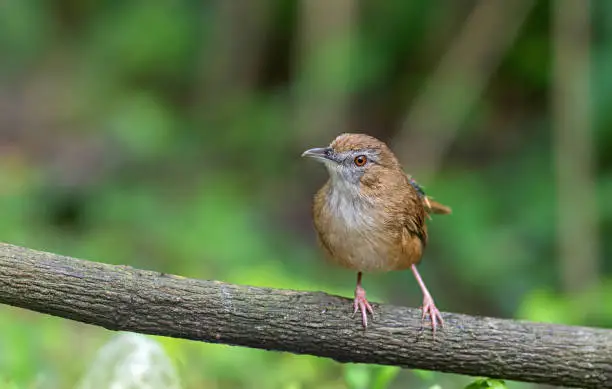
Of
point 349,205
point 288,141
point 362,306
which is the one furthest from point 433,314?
point 288,141

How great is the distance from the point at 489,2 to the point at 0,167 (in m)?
5.57

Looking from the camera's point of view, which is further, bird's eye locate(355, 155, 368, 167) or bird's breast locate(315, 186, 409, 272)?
bird's eye locate(355, 155, 368, 167)

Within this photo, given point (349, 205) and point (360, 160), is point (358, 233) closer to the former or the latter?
point (349, 205)

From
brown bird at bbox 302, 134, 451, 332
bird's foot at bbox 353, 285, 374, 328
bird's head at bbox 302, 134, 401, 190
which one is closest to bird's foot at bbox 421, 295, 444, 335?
brown bird at bbox 302, 134, 451, 332

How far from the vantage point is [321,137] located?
874 centimetres

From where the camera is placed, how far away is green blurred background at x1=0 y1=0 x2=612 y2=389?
7078 millimetres

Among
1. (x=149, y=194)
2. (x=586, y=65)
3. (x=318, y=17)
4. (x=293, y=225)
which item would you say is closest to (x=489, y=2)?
(x=586, y=65)

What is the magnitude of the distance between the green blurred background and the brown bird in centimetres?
123

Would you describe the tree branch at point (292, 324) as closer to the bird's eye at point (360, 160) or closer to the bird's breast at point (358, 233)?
the bird's breast at point (358, 233)

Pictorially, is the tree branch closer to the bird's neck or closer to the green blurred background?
the bird's neck

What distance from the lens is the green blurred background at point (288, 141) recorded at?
23.2 feet

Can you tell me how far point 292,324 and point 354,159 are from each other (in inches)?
35.9

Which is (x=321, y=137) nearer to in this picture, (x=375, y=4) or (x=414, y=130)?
(x=414, y=130)

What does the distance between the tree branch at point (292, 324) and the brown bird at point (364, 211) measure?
0.51 ft
